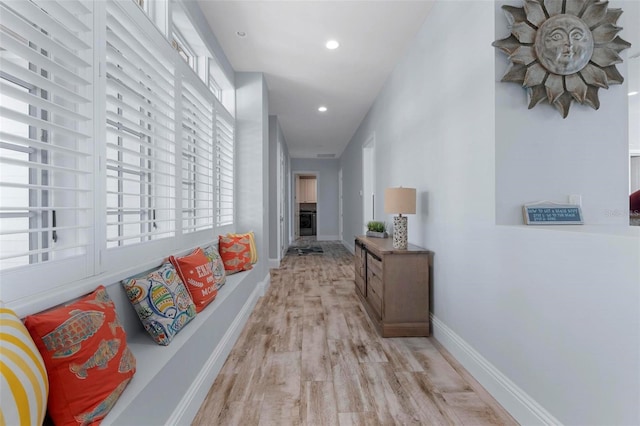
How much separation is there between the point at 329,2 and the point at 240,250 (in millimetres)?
2311

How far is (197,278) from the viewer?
1.84 meters

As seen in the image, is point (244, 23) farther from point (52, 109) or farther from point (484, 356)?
point (484, 356)

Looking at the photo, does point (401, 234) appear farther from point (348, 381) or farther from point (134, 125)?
point (134, 125)

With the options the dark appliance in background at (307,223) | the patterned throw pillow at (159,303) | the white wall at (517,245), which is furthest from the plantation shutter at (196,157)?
the dark appliance in background at (307,223)

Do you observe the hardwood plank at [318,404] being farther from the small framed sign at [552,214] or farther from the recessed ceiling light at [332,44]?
the recessed ceiling light at [332,44]

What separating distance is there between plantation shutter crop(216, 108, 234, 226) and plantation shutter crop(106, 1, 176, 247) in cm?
88

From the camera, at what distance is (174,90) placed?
1922mm

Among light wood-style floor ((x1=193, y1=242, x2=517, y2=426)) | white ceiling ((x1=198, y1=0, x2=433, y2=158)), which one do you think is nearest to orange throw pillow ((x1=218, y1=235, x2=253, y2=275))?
light wood-style floor ((x1=193, y1=242, x2=517, y2=426))

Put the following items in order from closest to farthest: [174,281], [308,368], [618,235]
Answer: [618,235] < [174,281] < [308,368]

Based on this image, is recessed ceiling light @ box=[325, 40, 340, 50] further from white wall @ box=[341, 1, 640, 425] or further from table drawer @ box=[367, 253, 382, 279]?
table drawer @ box=[367, 253, 382, 279]

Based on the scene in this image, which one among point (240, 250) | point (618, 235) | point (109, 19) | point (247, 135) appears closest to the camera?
point (618, 235)

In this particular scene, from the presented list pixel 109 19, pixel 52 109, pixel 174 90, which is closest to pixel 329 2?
pixel 174 90

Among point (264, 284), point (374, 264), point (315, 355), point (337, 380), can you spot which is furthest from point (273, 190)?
point (337, 380)

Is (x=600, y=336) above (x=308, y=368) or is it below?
above
